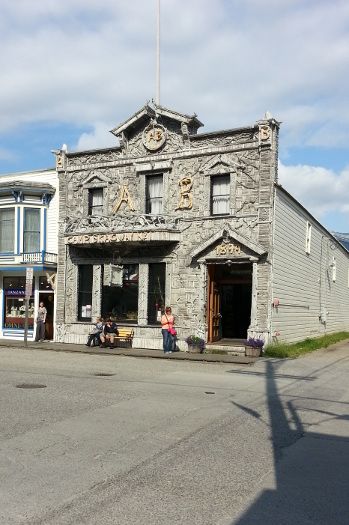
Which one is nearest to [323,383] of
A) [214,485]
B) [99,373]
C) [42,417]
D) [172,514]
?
[99,373]

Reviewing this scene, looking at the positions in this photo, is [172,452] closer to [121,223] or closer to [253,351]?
[253,351]

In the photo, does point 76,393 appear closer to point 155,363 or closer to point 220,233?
point 155,363

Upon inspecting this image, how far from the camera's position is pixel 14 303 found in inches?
1025

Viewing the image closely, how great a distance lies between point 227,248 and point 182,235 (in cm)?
193

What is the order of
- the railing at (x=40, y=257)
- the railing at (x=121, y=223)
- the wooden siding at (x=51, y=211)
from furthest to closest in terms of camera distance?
the wooden siding at (x=51, y=211) → the railing at (x=40, y=257) → the railing at (x=121, y=223)

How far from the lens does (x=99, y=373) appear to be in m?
14.5

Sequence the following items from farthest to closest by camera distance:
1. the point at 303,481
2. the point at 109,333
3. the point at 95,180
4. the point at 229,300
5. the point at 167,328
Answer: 1. the point at 95,180
2. the point at 229,300
3. the point at 109,333
4. the point at 167,328
5. the point at 303,481

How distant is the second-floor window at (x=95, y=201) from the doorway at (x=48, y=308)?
4.27 metres

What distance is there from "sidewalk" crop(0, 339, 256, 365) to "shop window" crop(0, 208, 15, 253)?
4.25 m

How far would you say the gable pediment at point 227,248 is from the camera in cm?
1986

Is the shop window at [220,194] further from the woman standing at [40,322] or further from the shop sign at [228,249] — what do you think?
the woman standing at [40,322]

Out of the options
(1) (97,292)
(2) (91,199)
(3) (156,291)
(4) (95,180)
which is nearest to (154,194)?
(4) (95,180)

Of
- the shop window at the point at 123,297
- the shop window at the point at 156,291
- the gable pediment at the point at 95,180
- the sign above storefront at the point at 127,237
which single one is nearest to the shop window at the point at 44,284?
the shop window at the point at 123,297

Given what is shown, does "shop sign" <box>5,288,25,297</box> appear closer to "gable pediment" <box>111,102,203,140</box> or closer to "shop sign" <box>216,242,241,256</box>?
"gable pediment" <box>111,102,203,140</box>
